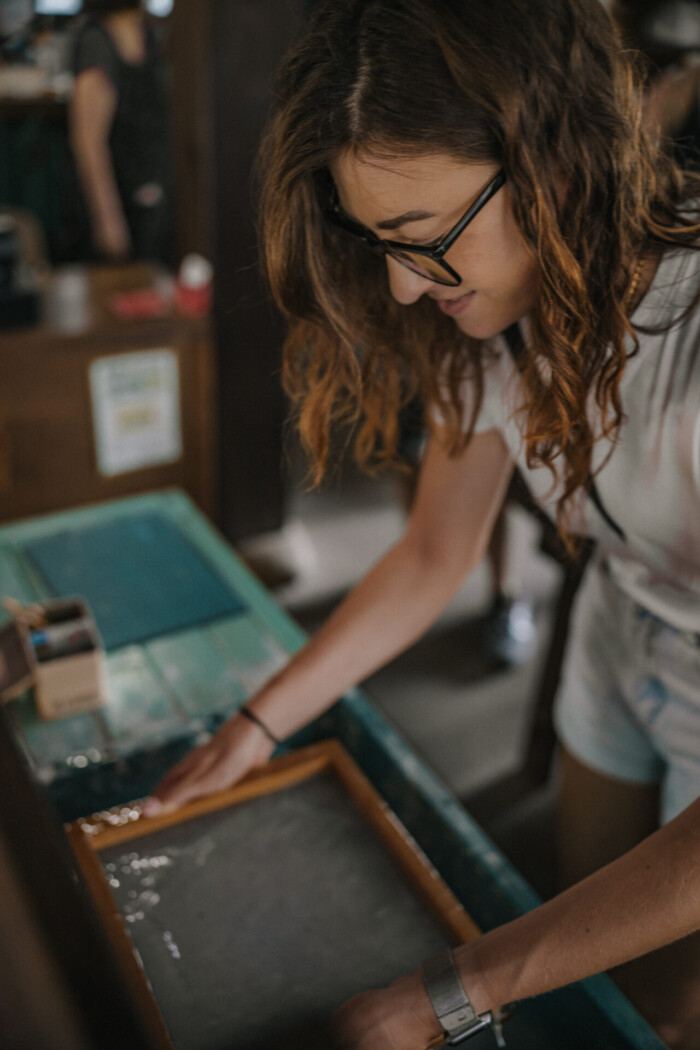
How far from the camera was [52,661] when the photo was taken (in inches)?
51.7

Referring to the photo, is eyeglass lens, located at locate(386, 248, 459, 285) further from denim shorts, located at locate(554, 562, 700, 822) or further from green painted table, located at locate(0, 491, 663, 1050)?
green painted table, located at locate(0, 491, 663, 1050)

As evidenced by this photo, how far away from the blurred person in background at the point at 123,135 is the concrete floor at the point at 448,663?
5.76 ft

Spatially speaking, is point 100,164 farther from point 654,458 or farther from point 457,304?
point 654,458

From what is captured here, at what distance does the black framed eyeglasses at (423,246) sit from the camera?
79cm

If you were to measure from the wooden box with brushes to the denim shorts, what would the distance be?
2.46 feet

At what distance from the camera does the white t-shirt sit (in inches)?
33.9

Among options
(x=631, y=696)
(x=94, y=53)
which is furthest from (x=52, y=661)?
(x=94, y=53)

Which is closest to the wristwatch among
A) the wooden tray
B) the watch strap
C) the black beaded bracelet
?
the watch strap

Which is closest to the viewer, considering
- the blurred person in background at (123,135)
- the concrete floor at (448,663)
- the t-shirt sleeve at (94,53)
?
the concrete floor at (448,663)

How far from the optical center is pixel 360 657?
1201mm

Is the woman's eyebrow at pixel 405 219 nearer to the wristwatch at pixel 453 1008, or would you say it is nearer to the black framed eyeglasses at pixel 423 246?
the black framed eyeglasses at pixel 423 246

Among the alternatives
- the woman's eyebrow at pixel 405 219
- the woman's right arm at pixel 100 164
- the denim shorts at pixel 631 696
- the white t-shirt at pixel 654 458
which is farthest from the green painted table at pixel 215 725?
the woman's right arm at pixel 100 164

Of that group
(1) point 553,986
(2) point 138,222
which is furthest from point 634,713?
(2) point 138,222

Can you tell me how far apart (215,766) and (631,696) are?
Answer: 0.58 metres
